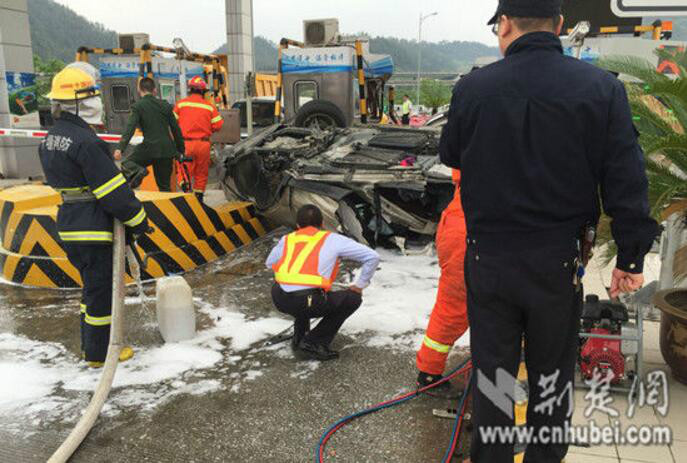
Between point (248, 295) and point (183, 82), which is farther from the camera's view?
point (183, 82)

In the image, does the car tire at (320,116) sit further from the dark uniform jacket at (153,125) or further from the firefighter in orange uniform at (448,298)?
the firefighter in orange uniform at (448,298)

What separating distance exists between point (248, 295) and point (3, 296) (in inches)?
87.8

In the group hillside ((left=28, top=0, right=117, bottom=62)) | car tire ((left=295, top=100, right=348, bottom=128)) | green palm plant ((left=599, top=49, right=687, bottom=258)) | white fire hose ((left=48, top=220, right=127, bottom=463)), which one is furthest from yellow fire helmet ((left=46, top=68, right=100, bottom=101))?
hillside ((left=28, top=0, right=117, bottom=62))

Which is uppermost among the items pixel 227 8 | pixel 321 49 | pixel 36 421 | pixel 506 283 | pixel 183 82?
pixel 227 8

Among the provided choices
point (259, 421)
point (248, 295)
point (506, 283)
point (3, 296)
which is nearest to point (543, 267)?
point (506, 283)

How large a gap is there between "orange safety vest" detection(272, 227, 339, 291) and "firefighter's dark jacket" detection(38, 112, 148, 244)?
1038 millimetres

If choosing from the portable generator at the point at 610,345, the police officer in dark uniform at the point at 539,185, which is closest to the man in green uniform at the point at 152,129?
the portable generator at the point at 610,345

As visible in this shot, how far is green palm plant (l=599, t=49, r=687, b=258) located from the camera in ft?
11.0

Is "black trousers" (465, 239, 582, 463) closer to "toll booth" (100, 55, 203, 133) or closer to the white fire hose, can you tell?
the white fire hose

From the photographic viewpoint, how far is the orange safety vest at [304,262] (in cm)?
370

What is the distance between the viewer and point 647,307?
15.0 feet

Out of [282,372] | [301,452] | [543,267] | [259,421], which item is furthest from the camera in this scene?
[282,372]

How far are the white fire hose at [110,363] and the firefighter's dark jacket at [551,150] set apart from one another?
227cm

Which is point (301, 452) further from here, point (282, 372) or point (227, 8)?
point (227, 8)
